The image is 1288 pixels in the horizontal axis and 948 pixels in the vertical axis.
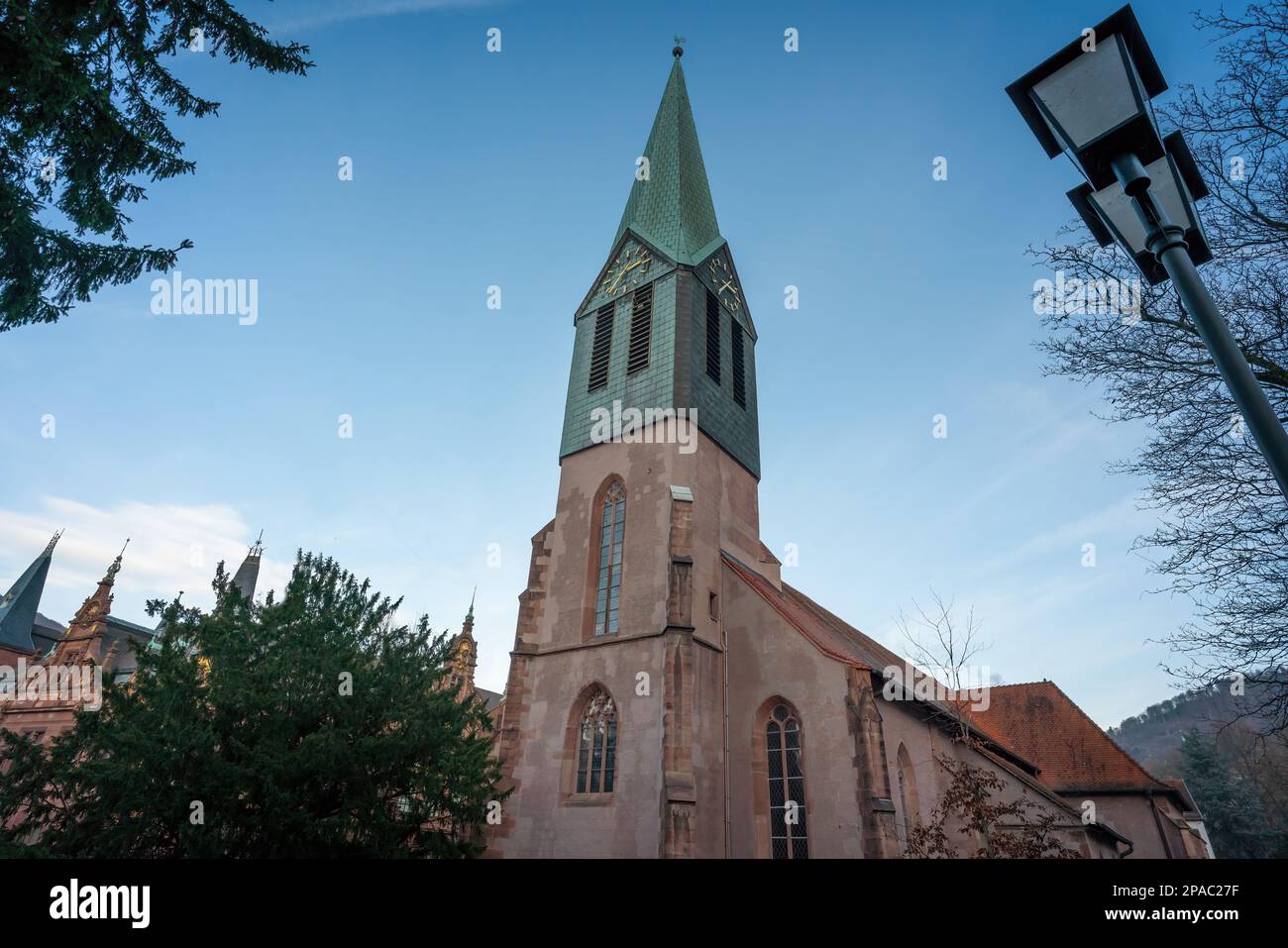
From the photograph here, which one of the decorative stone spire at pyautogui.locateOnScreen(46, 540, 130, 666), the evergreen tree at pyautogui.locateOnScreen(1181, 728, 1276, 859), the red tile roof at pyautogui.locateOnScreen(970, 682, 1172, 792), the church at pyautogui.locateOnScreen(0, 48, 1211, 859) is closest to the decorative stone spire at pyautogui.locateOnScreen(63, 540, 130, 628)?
the decorative stone spire at pyautogui.locateOnScreen(46, 540, 130, 666)

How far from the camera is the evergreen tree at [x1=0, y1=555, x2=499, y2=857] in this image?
9.69 metres

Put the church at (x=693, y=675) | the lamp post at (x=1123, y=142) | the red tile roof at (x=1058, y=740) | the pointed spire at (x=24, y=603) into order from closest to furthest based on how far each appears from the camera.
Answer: the lamp post at (x=1123, y=142)
the church at (x=693, y=675)
the red tile roof at (x=1058, y=740)
the pointed spire at (x=24, y=603)

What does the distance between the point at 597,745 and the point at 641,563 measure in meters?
4.28

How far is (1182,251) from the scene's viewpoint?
2.67 meters

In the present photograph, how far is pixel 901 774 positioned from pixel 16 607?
165 feet

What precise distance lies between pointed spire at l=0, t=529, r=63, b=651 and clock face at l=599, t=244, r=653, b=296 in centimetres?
4234

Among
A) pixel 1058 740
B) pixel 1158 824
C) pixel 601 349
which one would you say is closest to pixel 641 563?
pixel 601 349

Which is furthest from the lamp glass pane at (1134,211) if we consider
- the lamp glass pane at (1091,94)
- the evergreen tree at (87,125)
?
the evergreen tree at (87,125)

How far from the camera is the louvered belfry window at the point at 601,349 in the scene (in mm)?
20500

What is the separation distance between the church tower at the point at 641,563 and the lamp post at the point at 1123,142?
12.1 metres

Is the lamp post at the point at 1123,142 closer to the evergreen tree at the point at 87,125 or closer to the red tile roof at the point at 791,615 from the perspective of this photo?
the evergreen tree at the point at 87,125

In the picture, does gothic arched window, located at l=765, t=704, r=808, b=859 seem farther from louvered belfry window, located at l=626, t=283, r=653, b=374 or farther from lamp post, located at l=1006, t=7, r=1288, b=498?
lamp post, located at l=1006, t=7, r=1288, b=498
